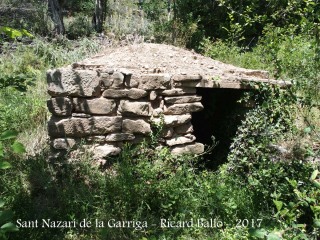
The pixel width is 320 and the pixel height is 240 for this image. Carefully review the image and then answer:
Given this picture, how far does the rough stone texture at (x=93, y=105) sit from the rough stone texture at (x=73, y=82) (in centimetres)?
7

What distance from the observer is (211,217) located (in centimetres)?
311

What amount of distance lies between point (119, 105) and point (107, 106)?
143 millimetres

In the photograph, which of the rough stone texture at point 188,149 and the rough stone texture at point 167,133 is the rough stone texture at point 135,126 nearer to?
the rough stone texture at point 167,133

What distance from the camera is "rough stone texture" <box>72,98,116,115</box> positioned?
11.3 ft

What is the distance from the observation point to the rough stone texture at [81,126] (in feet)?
11.3

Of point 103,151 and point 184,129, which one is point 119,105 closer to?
point 103,151

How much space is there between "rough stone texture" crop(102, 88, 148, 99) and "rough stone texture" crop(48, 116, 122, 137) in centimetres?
24

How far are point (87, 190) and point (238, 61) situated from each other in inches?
162

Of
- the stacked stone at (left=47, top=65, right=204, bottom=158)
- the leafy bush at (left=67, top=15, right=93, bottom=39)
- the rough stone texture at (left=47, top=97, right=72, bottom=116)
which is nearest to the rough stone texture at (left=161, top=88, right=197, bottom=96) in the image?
the stacked stone at (left=47, top=65, right=204, bottom=158)

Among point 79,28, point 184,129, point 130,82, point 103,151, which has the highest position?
point 130,82

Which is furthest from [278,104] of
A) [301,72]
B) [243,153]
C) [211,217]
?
[211,217]

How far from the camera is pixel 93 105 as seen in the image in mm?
3438

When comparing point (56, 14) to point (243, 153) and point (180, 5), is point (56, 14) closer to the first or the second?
point (180, 5)

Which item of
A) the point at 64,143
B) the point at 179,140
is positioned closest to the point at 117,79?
the point at 64,143
